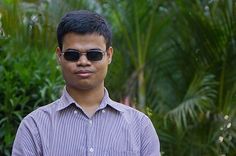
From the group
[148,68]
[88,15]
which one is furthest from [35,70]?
[88,15]

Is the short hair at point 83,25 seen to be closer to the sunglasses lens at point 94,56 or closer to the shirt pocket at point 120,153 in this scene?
the sunglasses lens at point 94,56

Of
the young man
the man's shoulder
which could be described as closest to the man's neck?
the young man

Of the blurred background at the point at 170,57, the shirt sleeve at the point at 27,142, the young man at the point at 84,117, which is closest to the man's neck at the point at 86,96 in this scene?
the young man at the point at 84,117

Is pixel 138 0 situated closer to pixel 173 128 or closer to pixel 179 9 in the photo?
pixel 179 9

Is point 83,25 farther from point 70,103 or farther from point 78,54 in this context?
point 70,103

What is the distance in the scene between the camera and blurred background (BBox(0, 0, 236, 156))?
6.27 m

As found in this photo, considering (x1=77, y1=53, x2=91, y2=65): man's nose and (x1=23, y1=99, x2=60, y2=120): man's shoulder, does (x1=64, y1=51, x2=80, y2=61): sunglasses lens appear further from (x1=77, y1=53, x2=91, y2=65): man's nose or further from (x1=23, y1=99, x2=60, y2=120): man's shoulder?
(x1=23, y1=99, x2=60, y2=120): man's shoulder

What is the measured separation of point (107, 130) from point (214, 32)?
3883mm

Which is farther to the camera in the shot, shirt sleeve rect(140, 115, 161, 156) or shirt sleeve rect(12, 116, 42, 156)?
shirt sleeve rect(140, 115, 161, 156)

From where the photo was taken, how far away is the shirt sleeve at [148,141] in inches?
111

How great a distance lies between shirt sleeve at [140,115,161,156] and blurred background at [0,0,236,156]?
307cm

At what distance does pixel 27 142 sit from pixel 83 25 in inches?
21.2

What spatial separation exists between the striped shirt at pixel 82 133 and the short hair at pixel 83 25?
262 mm

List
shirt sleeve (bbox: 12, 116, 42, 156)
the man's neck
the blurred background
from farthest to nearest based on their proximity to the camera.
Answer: the blurred background → the man's neck → shirt sleeve (bbox: 12, 116, 42, 156)
